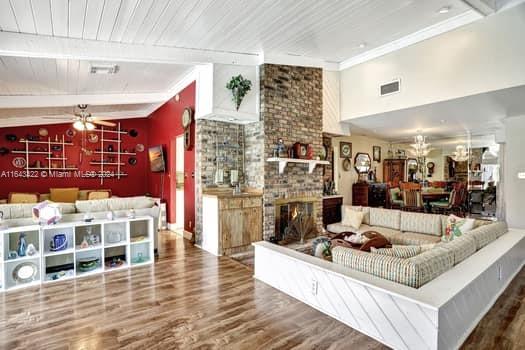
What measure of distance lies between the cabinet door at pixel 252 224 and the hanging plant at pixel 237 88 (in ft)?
6.03

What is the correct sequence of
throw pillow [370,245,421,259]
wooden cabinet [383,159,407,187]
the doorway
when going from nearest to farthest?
throw pillow [370,245,421,259], the doorway, wooden cabinet [383,159,407,187]

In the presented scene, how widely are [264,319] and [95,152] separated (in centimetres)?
685

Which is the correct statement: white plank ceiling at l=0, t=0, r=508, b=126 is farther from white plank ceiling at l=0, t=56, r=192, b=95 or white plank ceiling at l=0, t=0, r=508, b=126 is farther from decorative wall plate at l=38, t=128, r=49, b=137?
decorative wall plate at l=38, t=128, r=49, b=137

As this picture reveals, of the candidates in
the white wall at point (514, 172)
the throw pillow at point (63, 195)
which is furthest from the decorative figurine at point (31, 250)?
the white wall at point (514, 172)

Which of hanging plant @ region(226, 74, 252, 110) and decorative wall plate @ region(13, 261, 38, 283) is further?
hanging plant @ region(226, 74, 252, 110)

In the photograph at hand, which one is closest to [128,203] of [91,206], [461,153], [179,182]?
[91,206]

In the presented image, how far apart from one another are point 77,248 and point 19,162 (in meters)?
4.49

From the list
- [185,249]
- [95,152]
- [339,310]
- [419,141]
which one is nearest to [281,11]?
[339,310]

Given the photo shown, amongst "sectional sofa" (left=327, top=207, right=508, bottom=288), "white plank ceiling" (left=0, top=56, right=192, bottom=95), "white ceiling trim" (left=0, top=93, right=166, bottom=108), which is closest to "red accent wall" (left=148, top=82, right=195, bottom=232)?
"white plank ceiling" (left=0, top=56, right=192, bottom=95)

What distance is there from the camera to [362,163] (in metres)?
8.81

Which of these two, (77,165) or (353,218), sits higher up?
(77,165)

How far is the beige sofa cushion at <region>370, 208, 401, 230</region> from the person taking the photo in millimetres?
4998

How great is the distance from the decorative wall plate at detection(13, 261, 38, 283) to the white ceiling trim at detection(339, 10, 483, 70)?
20.2 feet

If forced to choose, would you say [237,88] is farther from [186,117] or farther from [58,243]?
[58,243]
